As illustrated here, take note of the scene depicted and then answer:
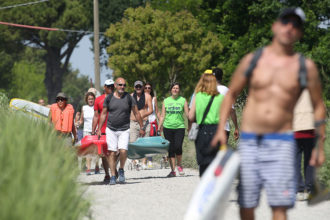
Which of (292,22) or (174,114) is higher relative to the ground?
(292,22)

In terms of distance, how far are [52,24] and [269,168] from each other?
6731 cm

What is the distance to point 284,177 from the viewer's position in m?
5.66

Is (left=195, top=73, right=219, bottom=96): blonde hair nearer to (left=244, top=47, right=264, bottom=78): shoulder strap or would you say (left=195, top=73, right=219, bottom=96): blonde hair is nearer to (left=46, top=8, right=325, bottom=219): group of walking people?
(left=46, top=8, right=325, bottom=219): group of walking people

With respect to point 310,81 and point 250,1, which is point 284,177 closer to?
point 310,81

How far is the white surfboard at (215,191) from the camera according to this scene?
17.2 feet

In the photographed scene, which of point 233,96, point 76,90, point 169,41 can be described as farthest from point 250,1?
point 76,90

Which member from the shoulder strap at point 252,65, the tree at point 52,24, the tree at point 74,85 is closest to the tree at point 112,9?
the tree at point 52,24

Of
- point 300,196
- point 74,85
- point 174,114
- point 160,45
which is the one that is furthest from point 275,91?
point 74,85

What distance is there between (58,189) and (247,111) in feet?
4.99

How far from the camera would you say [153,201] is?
33.5 ft

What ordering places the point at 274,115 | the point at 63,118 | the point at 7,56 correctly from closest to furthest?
1. the point at 274,115
2. the point at 63,118
3. the point at 7,56

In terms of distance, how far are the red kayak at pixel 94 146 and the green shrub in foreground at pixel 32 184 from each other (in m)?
6.49

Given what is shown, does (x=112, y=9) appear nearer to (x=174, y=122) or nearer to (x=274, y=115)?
(x=174, y=122)

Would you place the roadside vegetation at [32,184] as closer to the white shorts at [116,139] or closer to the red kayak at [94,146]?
the white shorts at [116,139]
